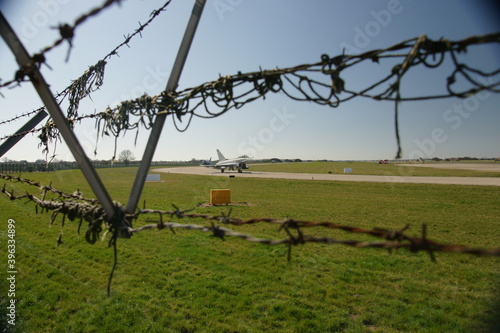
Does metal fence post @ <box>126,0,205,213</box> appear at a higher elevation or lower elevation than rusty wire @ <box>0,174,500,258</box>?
higher

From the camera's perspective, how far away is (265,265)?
21.4 feet

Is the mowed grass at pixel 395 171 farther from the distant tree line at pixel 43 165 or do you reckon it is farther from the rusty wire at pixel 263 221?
the rusty wire at pixel 263 221

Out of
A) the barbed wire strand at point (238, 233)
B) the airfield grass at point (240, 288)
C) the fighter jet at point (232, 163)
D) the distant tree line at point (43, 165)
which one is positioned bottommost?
the airfield grass at point (240, 288)

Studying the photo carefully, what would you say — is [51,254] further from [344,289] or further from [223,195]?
[223,195]

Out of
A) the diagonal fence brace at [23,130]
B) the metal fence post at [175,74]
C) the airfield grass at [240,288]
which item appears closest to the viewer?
the metal fence post at [175,74]

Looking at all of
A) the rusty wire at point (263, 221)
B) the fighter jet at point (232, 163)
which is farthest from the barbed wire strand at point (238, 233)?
the fighter jet at point (232, 163)

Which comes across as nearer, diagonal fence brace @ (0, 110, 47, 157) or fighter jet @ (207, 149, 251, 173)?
diagonal fence brace @ (0, 110, 47, 157)

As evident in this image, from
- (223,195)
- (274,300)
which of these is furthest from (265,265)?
(223,195)

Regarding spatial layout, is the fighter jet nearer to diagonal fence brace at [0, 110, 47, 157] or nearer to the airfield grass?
the airfield grass

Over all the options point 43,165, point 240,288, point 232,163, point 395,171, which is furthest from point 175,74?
point 395,171

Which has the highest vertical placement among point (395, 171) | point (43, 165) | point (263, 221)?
point (395, 171)

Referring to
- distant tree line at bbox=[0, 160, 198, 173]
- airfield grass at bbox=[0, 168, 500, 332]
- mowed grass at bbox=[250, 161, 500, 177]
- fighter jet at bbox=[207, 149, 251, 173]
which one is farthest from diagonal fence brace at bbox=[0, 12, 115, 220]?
fighter jet at bbox=[207, 149, 251, 173]

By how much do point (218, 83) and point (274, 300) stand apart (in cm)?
439

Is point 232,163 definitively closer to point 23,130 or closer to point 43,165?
point 23,130
